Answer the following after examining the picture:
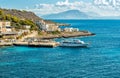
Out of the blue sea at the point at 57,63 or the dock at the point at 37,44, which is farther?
the dock at the point at 37,44

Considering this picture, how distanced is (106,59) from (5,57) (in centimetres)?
2014

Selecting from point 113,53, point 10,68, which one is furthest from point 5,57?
point 113,53

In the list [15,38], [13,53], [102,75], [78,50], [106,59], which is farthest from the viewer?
[15,38]

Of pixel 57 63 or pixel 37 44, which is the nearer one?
pixel 57 63

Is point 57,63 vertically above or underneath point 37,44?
underneath

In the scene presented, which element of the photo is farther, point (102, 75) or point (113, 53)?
point (113, 53)

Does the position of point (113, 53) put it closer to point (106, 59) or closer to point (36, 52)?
point (106, 59)

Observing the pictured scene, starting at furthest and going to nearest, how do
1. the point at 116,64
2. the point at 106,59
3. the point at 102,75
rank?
the point at 106,59 → the point at 116,64 → the point at 102,75

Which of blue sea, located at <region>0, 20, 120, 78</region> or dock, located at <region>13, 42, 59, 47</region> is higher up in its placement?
dock, located at <region>13, 42, 59, 47</region>

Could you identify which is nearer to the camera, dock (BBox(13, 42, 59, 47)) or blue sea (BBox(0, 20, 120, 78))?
blue sea (BBox(0, 20, 120, 78))

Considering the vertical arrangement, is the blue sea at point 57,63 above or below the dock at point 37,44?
below

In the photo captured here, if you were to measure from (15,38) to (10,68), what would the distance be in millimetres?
43472

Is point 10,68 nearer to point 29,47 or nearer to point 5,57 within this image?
point 5,57

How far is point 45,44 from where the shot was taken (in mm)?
97000
